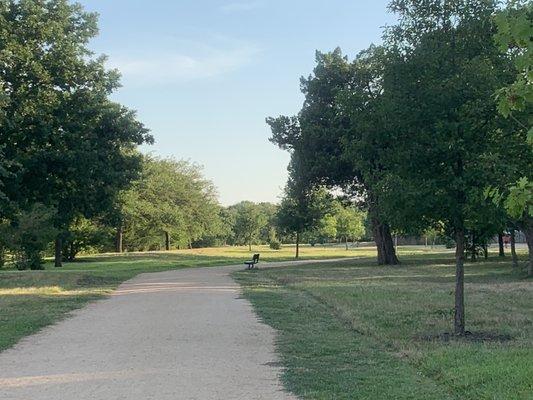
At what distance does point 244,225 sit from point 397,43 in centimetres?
6443

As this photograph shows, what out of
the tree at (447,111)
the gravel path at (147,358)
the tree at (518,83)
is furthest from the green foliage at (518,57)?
the tree at (447,111)

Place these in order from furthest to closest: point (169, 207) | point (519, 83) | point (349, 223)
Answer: point (349, 223) < point (169, 207) < point (519, 83)

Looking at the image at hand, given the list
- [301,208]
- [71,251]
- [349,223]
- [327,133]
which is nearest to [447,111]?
[327,133]

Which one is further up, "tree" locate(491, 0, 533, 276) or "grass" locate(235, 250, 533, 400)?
"tree" locate(491, 0, 533, 276)

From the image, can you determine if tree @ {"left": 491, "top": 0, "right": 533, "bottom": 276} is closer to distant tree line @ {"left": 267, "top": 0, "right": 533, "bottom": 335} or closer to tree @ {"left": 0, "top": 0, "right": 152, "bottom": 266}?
distant tree line @ {"left": 267, "top": 0, "right": 533, "bottom": 335}

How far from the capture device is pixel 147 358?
806 centimetres

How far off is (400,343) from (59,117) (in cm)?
1827

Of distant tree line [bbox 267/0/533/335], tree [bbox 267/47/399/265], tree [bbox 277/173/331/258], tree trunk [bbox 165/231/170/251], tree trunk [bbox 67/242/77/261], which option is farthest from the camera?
tree trunk [bbox 165/231/170/251]

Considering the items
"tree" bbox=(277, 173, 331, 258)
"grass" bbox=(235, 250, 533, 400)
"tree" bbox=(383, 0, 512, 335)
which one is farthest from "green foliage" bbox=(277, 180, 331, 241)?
"tree" bbox=(383, 0, 512, 335)

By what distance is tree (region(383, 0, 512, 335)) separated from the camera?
30.4 ft

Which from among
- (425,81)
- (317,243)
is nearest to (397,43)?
(425,81)

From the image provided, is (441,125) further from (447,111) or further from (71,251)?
(71,251)

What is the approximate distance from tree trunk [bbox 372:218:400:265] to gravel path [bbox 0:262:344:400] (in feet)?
76.8

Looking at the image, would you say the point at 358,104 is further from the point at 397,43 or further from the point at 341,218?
the point at 341,218
